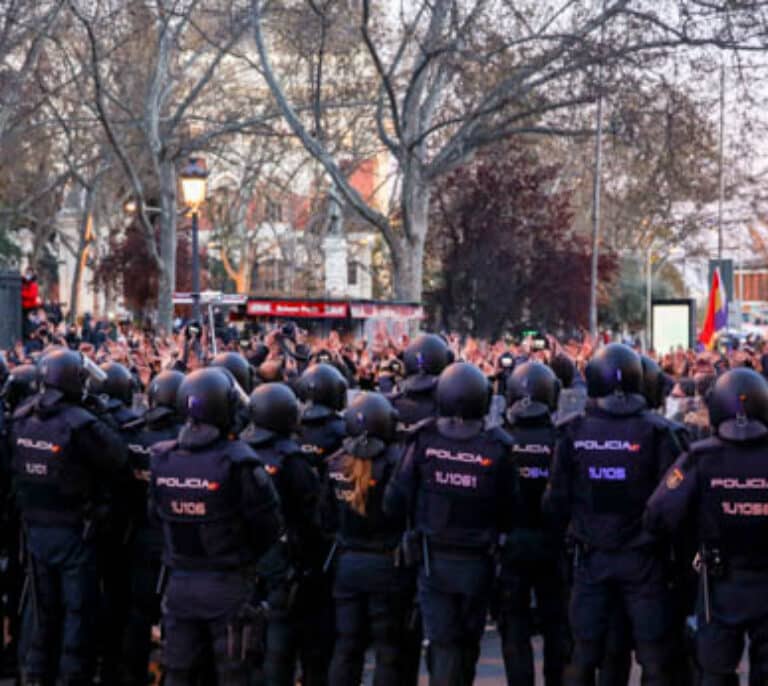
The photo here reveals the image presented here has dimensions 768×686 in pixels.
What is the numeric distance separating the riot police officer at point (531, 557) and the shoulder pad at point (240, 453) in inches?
61.9

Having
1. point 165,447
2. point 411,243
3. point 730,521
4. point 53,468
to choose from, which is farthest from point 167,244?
point 730,521

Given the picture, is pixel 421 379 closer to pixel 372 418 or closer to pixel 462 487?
pixel 372 418

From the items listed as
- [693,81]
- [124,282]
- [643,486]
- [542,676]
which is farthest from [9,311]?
[124,282]

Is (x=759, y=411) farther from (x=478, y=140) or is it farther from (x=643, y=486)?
(x=478, y=140)

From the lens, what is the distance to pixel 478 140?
26312 mm

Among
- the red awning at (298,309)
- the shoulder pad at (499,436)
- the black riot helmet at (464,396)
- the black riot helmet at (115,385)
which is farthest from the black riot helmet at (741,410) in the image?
the red awning at (298,309)

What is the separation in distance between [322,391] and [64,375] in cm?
142

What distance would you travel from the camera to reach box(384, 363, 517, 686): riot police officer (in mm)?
8062

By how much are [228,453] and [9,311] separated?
1328 centimetres

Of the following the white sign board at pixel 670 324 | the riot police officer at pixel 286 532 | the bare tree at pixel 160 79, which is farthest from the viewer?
the bare tree at pixel 160 79

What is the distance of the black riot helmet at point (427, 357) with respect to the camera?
32.9ft

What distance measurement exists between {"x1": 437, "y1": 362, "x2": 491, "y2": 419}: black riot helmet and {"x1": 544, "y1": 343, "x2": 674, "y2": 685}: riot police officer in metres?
0.45

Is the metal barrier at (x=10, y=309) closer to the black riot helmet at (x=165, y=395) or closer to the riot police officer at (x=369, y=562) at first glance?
the black riot helmet at (x=165, y=395)

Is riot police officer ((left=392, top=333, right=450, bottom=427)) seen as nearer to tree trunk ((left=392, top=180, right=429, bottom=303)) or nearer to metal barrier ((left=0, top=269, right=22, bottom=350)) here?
metal barrier ((left=0, top=269, right=22, bottom=350))
